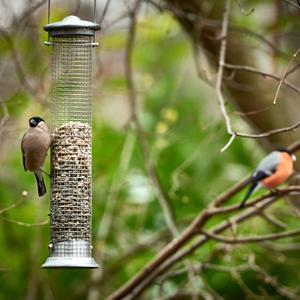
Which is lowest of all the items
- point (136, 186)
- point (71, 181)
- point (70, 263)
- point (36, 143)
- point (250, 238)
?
point (70, 263)

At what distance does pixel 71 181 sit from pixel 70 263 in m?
0.66

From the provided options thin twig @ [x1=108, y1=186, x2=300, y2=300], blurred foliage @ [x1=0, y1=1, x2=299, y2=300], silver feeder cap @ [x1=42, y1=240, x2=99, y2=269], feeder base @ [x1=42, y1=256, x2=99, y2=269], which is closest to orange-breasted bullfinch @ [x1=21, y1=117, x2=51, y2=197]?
silver feeder cap @ [x1=42, y1=240, x2=99, y2=269]

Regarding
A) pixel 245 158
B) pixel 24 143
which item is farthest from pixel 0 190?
pixel 24 143

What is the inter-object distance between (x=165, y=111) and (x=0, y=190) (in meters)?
1.49

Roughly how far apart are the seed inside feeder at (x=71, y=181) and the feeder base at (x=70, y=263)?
0.27 meters

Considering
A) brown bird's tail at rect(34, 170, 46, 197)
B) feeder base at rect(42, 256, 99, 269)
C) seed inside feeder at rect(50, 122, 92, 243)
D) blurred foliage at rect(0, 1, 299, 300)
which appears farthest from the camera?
blurred foliage at rect(0, 1, 299, 300)

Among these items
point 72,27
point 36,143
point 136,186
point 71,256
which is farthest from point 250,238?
point 136,186

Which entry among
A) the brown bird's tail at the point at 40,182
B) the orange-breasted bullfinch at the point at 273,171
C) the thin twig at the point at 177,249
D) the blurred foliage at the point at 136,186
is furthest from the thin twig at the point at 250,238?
the blurred foliage at the point at 136,186

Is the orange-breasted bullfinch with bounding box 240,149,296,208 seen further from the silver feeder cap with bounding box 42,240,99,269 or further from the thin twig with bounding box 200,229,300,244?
the silver feeder cap with bounding box 42,240,99,269

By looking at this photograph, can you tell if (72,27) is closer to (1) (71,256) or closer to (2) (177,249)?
(1) (71,256)

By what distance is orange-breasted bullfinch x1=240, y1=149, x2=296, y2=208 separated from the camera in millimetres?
6617

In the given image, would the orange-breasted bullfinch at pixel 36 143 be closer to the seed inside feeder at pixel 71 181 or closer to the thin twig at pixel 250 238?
the seed inside feeder at pixel 71 181

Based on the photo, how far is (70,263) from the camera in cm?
551

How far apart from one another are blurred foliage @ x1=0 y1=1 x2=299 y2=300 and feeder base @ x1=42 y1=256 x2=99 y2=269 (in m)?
2.58
